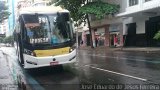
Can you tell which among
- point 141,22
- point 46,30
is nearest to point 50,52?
point 46,30

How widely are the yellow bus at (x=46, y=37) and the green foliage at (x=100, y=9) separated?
25.3 metres

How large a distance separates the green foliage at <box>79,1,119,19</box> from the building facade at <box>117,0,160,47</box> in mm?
1701

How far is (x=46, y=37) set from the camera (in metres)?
13.6

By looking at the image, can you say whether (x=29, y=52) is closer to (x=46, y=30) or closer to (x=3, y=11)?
(x=46, y=30)

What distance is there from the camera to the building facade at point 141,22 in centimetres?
3199

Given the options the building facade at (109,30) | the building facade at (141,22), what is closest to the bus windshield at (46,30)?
the building facade at (141,22)

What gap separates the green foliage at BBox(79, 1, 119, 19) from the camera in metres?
39.3

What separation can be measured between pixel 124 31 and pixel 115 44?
8.99 ft

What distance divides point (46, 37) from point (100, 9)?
2694cm

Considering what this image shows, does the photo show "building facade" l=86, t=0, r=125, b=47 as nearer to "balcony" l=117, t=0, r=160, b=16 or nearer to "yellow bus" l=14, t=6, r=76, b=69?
"balcony" l=117, t=0, r=160, b=16

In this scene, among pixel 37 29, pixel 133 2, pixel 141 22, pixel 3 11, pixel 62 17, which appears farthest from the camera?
pixel 3 11

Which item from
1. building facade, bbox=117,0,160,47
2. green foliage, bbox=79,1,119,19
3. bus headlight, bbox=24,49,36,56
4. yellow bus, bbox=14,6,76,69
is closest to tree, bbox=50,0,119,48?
green foliage, bbox=79,1,119,19

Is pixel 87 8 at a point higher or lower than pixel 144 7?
higher

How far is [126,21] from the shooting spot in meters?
39.2
